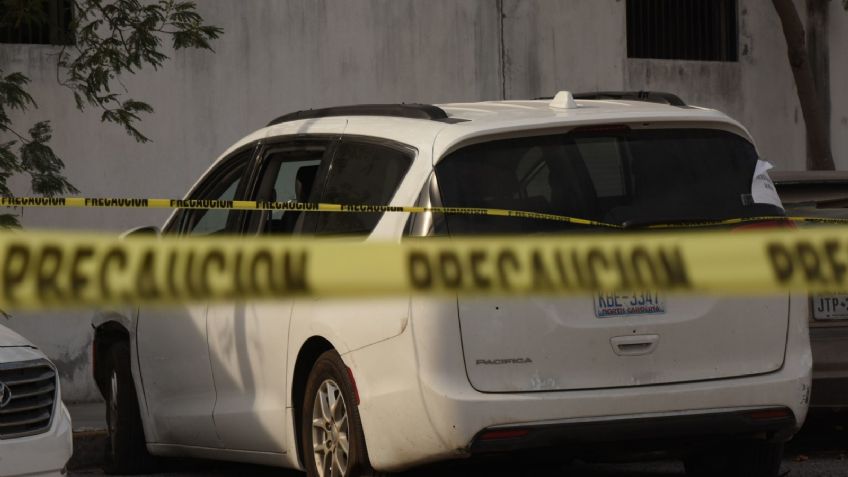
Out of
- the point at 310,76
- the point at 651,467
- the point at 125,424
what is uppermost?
the point at 310,76

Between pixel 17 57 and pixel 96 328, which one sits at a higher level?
pixel 17 57

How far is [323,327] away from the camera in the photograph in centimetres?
653

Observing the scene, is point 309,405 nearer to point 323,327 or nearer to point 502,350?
point 323,327

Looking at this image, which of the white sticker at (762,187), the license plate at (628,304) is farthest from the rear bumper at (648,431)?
the white sticker at (762,187)

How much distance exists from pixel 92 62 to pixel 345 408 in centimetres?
592

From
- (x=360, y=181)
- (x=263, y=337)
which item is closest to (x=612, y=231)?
(x=360, y=181)

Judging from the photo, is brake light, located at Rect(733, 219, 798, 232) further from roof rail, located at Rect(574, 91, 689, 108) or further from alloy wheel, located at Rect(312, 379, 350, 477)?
alloy wheel, located at Rect(312, 379, 350, 477)

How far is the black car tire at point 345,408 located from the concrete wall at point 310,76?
604 cm

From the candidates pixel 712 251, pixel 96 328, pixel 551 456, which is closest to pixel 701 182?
pixel 551 456

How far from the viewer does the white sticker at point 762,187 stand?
256 inches

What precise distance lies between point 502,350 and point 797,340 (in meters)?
1.32

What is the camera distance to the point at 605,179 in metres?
6.30

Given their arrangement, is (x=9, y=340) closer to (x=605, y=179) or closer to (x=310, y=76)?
(x=605, y=179)

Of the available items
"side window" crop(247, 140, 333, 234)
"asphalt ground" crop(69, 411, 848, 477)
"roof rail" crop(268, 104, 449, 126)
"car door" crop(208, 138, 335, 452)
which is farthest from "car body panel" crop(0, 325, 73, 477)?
"roof rail" crop(268, 104, 449, 126)
